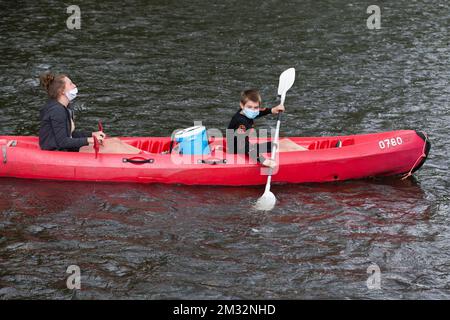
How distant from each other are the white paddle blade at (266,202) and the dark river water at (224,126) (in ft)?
0.31

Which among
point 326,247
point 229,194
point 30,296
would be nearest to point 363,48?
point 229,194

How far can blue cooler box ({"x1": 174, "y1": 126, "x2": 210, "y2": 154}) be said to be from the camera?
907 centimetres

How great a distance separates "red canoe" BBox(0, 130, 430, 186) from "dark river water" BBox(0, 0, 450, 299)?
0.14 metres

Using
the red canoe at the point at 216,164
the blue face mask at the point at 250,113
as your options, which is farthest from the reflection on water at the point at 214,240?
the blue face mask at the point at 250,113

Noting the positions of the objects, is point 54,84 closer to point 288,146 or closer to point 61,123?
point 61,123

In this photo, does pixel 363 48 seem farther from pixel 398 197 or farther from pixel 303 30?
pixel 398 197

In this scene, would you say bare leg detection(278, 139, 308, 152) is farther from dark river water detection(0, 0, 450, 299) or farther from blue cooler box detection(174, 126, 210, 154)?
blue cooler box detection(174, 126, 210, 154)

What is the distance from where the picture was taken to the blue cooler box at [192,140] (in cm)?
907

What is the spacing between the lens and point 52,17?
1659cm

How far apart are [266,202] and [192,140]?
123 cm

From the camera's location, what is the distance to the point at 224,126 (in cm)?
1126

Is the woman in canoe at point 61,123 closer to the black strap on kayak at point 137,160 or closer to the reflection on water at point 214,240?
the black strap on kayak at point 137,160

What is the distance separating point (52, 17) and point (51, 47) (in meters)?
2.19

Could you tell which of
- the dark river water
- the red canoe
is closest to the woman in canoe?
the red canoe
